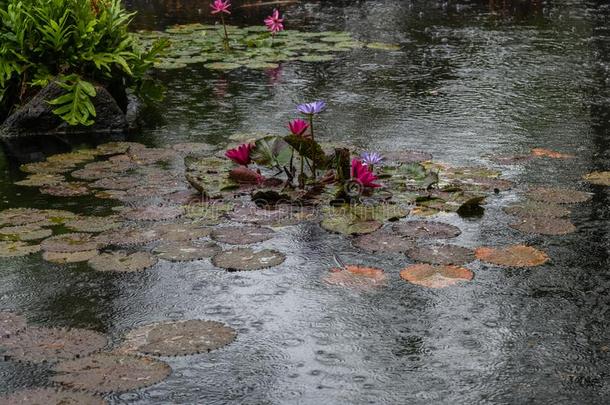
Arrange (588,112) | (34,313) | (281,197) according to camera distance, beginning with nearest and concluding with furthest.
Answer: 1. (34,313)
2. (281,197)
3. (588,112)

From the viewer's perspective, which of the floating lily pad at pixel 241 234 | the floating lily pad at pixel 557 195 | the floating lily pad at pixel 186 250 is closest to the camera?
the floating lily pad at pixel 186 250

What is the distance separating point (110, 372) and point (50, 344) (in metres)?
0.30

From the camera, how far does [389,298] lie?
299 cm

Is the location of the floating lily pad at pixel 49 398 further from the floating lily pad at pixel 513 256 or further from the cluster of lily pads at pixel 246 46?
the cluster of lily pads at pixel 246 46

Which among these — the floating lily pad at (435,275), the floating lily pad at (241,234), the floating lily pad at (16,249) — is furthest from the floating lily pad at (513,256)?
the floating lily pad at (16,249)

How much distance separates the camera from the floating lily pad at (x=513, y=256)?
10.8 feet

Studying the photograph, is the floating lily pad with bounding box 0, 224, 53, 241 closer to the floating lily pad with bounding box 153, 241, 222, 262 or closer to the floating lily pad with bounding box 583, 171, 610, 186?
the floating lily pad with bounding box 153, 241, 222, 262

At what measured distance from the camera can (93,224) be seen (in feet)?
12.4

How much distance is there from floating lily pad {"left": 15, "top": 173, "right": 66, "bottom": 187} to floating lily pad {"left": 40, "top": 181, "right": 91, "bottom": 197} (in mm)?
65

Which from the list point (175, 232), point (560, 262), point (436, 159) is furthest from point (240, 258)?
point (436, 159)

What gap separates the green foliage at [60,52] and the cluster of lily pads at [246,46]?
196 cm

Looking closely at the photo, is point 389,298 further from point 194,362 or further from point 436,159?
point 436,159

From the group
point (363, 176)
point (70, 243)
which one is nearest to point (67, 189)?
point (70, 243)

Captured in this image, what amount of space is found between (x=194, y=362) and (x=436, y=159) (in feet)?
8.33
